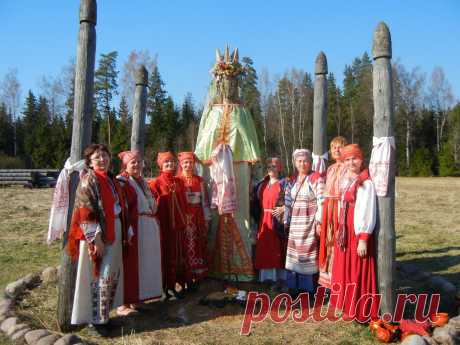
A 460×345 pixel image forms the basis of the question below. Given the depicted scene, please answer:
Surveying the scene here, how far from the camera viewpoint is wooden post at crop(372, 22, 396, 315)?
4340mm

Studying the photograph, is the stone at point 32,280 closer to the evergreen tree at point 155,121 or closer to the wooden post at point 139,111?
the wooden post at point 139,111

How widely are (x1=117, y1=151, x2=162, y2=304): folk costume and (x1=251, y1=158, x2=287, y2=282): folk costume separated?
1.40 metres

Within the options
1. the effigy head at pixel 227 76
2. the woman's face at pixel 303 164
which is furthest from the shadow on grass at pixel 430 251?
the effigy head at pixel 227 76

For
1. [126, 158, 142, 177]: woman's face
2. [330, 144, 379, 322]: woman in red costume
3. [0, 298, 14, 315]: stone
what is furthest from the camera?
[126, 158, 142, 177]: woman's face

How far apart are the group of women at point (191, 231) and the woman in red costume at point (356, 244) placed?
1 centimetres

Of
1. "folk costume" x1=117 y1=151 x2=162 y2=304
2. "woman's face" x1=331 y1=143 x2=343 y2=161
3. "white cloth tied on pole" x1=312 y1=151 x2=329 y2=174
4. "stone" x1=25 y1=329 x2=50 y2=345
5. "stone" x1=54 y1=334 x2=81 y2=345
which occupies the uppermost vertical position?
"woman's face" x1=331 y1=143 x2=343 y2=161

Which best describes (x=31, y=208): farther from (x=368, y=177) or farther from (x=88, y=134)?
(x=368, y=177)

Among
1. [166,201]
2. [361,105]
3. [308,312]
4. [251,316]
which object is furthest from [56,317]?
[361,105]

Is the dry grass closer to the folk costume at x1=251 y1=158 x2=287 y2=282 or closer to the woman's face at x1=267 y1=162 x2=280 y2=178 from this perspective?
the folk costume at x1=251 y1=158 x2=287 y2=282

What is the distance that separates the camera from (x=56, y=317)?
450cm

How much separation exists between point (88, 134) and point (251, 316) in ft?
8.55

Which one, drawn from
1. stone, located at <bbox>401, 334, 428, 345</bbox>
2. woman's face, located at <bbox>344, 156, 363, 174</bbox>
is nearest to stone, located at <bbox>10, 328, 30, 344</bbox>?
stone, located at <bbox>401, 334, 428, 345</bbox>

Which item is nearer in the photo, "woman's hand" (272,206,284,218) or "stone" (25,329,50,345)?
"stone" (25,329,50,345)

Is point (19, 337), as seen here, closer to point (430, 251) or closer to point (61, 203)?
point (61, 203)
